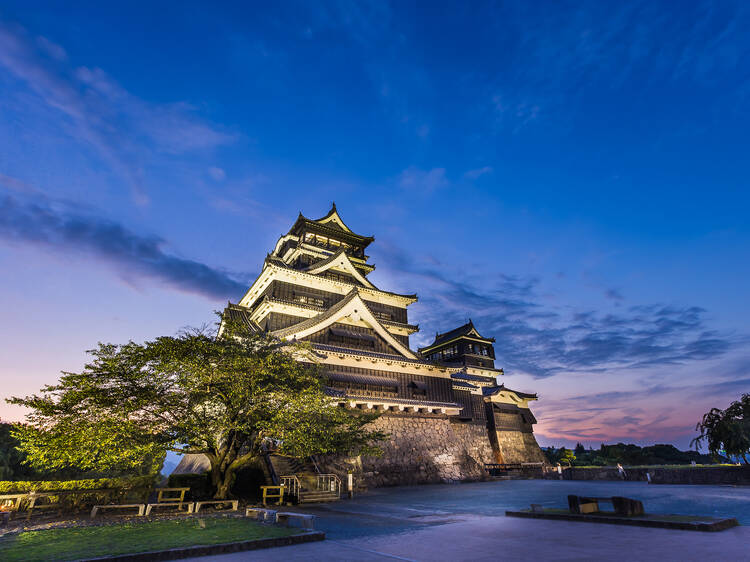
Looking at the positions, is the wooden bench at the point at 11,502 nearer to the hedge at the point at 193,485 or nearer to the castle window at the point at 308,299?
the hedge at the point at 193,485

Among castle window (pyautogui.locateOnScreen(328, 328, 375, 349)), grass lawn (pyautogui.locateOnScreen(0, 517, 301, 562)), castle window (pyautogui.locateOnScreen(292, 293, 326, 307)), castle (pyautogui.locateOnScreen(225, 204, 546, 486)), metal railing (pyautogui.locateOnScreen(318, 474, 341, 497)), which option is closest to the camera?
grass lawn (pyautogui.locateOnScreen(0, 517, 301, 562))

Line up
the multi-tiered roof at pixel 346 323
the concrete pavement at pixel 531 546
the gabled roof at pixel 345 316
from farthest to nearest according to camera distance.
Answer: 1. the gabled roof at pixel 345 316
2. the multi-tiered roof at pixel 346 323
3. the concrete pavement at pixel 531 546

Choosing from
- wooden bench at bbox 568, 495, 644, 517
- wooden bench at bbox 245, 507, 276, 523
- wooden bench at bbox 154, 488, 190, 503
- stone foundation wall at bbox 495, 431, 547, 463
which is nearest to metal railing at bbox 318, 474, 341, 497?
wooden bench at bbox 154, 488, 190, 503

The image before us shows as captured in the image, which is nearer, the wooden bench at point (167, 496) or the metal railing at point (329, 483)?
the wooden bench at point (167, 496)

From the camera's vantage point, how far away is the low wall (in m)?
18.5

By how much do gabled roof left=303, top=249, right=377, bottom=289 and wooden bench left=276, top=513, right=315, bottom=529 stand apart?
82.0 feet

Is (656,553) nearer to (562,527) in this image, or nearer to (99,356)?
(562,527)

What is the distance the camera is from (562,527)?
8258 millimetres

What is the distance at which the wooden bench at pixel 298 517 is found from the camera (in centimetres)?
856

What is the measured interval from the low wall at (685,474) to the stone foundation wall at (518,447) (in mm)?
14045

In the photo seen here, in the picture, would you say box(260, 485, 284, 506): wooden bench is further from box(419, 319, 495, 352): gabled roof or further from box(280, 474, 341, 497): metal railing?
box(419, 319, 495, 352): gabled roof

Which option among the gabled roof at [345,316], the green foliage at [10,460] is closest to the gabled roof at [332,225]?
the gabled roof at [345,316]

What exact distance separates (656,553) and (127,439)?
14.1 m

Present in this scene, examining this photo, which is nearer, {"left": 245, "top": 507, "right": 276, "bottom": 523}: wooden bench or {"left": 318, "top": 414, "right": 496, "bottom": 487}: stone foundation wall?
{"left": 245, "top": 507, "right": 276, "bottom": 523}: wooden bench
